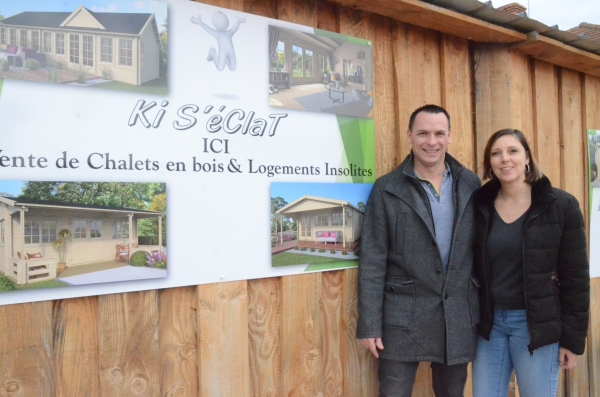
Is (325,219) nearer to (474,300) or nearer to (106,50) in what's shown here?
(474,300)

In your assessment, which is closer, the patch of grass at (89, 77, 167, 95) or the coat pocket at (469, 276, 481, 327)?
the patch of grass at (89, 77, 167, 95)

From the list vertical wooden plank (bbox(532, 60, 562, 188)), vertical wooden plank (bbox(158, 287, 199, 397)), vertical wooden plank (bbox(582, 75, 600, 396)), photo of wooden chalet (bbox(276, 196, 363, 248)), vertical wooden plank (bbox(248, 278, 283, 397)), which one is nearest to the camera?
vertical wooden plank (bbox(158, 287, 199, 397))

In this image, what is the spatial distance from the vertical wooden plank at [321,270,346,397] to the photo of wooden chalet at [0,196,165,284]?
86 centimetres

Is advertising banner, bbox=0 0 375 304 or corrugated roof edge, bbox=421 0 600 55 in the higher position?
corrugated roof edge, bbox=421 0 600 55

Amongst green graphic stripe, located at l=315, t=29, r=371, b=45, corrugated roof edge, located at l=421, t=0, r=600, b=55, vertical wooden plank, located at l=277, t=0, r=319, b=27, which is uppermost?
corrugated roof edge, located at l=421, t=0, r=600, b=55

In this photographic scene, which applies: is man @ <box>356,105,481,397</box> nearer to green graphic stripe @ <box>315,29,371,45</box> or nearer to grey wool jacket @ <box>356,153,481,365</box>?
grey wool jacket @ <box>356,153,481,365</box>

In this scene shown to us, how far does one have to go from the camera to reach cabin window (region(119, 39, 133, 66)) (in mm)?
1592

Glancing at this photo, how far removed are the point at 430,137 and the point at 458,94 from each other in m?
0.68

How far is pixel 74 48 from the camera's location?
151 centimetres

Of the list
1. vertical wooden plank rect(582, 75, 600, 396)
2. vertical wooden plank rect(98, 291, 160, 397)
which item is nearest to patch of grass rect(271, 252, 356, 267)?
vertical wooden plank rect(98, 291, 160, 397)

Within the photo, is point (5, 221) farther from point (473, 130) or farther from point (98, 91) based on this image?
point (473, 130)

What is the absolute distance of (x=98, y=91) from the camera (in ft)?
5.07

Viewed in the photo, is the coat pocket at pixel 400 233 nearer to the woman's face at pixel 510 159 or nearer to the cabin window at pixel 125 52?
the woman's face at pixel 510 159

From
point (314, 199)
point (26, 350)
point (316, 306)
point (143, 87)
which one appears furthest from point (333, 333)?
point (143, 87)
